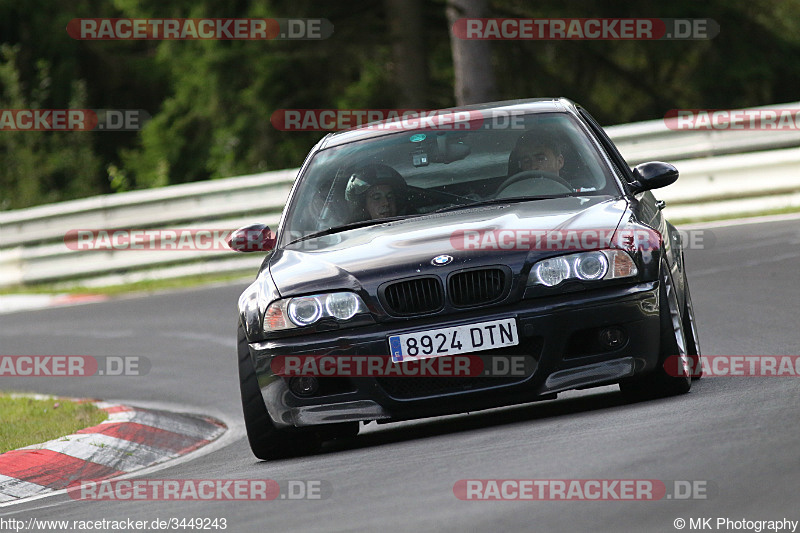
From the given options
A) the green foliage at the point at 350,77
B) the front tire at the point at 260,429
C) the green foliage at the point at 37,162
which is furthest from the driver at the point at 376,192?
the green foliage at the point at 37,162

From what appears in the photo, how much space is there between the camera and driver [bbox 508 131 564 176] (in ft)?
25.0

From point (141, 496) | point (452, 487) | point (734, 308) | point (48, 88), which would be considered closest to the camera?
point (452, 487)

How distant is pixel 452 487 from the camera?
5.30 m

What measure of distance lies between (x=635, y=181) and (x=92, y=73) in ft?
91.4

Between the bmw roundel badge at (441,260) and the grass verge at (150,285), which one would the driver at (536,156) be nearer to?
the bmw roundel badge at (441,260)

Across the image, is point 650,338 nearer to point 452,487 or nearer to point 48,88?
point 452,487

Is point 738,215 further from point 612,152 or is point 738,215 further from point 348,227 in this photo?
point 348,227

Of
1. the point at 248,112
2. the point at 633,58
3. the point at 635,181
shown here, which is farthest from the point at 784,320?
the point at 633,58

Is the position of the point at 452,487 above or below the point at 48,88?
below

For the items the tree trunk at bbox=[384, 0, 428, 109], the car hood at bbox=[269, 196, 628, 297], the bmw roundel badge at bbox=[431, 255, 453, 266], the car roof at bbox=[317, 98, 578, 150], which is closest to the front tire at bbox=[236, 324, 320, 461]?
the car hood at bbox=[269, 196, 628, 297]

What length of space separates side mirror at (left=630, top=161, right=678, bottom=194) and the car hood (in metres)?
0.38

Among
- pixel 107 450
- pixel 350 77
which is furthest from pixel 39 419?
pixel 350 77

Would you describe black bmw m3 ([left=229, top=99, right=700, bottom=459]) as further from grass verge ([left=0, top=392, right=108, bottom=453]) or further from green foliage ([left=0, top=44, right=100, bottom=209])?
green foliage ([left=0, top=44, right=100, bottom=209])

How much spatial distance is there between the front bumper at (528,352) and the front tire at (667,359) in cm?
6
